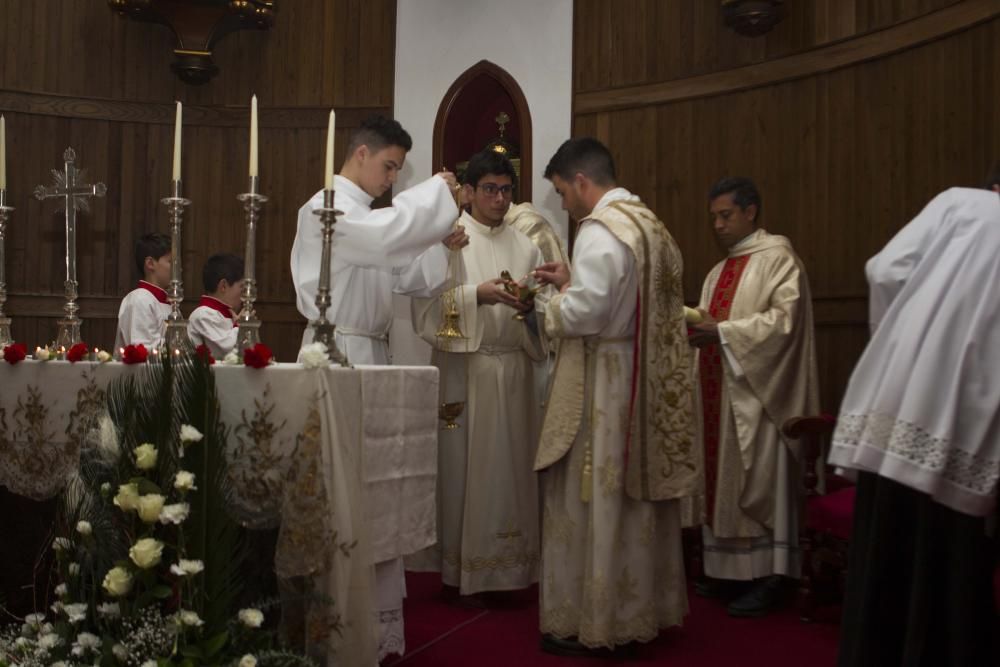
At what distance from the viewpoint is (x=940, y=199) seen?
9.97 feet

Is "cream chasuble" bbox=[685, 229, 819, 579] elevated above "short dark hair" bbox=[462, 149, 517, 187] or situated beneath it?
situated beneath

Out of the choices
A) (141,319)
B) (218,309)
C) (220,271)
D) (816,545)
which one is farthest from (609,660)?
(141,319)

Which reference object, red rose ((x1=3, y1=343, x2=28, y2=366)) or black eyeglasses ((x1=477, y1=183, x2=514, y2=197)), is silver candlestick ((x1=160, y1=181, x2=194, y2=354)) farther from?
black eyeglasses ((x1=477, y1=183, x2=514, y2=197))

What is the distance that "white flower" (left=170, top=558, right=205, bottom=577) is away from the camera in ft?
10.2

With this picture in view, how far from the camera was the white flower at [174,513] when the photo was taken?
10.3 ft

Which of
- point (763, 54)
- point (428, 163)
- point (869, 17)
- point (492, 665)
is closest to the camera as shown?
point (492, 665)

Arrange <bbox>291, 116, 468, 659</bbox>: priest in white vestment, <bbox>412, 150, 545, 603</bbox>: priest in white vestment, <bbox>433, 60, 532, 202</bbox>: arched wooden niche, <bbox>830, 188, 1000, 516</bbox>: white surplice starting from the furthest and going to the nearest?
1. <bbox>433, 60, 532, 202</bbox>: arched wooden niche
2. <bbox>412, 150, 545, 603</bbox>: priest in white vestment
3. <bbox>291, 116, 468, 659</bbox>: priest in white vestment
4. <bbox>830, 188, 1000, 516</bbox>: white surplice

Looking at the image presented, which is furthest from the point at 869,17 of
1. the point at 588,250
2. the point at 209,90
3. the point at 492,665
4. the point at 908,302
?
the point at 209,90

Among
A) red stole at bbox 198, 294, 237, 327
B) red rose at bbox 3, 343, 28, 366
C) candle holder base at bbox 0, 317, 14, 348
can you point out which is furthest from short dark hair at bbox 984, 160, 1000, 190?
red stole at bbox 198, 294, 237, 327

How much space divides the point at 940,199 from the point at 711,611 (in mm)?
2924

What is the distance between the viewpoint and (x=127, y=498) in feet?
10.4

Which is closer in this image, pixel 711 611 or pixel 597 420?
pixel 597 420

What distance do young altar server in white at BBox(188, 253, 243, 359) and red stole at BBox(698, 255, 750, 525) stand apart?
2516mm

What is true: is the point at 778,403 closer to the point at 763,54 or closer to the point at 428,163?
the point at 763,54
